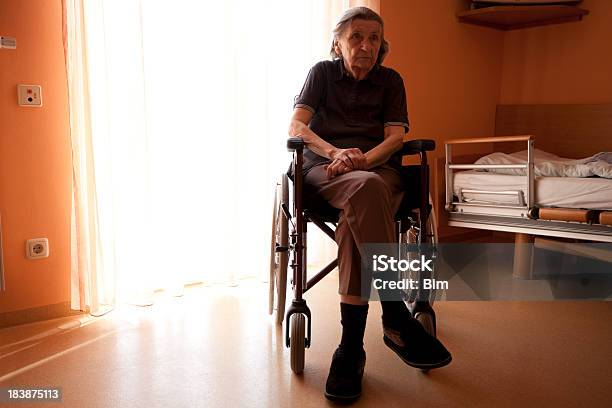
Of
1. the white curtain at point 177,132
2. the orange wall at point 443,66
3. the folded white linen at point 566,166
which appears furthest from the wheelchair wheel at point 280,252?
the orange wall at point 443,66

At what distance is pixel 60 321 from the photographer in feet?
7.33

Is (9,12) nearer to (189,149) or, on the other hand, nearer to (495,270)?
(189,149)

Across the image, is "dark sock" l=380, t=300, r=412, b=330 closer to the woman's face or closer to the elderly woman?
the elderly woman

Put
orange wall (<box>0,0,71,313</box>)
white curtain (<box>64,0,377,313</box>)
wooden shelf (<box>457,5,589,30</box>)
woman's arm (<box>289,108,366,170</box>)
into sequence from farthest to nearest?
wooden shelf (<box>457,5,589,30</box>) → white curtain (<box>64,0,377,313</box>) → orange wall (<box>0,0,71,313</box>) → woman's arm (<box>289,108,366,170</box>)

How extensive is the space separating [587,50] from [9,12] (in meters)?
3.10

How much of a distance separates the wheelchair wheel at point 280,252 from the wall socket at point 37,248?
0.87 metres

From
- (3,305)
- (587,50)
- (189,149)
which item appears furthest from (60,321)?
(587,50)

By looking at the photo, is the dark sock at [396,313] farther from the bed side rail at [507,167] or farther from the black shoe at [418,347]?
the bed side rail at [507,167]

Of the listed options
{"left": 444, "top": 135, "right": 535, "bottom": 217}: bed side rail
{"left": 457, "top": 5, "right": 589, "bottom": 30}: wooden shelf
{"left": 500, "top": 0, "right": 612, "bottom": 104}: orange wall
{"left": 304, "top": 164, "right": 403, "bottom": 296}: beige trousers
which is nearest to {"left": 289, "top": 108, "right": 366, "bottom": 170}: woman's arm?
{"left": 304, "top": 164, "right": 403, "bottom": 296}: beige trousers

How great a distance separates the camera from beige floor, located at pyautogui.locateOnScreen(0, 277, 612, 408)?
1608 millimetres

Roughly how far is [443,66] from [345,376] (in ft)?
8.18

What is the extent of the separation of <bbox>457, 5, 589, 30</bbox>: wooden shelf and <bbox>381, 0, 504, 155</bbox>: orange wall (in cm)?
7

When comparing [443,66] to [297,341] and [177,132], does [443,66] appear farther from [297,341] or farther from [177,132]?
[297,341]

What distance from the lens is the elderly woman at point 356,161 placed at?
5.27ft
